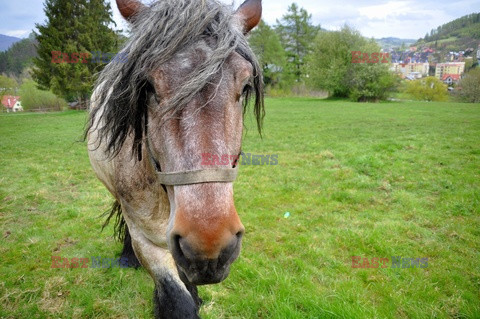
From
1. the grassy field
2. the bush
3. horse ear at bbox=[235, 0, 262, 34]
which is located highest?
the bush

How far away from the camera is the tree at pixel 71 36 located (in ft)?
77.3

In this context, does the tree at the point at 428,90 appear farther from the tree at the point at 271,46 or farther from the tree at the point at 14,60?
the tree at the point at 14,60

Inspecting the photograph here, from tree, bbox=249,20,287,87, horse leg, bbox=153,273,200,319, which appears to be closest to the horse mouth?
horse leg, bbox=153,273,200,319

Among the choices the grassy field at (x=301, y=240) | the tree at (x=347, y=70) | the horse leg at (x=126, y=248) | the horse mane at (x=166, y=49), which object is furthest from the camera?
the tree at (x=347, y=70)

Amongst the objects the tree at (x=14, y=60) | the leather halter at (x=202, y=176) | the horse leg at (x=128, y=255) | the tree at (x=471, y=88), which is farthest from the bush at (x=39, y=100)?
the tree at (x=471, y=88)

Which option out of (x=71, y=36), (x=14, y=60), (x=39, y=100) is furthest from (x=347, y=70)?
(x=14, y=60)

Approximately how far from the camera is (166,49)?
5.06ft

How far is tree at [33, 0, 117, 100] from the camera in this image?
23562 mm

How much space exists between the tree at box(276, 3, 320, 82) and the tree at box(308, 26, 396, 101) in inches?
397

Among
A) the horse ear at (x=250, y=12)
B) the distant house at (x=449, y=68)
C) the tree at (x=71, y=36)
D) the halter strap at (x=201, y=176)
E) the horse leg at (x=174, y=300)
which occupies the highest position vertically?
the distant house at (x=449, y=68)

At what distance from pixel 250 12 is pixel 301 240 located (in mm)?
3297

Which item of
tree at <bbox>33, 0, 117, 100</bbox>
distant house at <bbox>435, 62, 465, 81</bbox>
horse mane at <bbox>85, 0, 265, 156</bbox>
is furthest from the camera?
distant house at <bbox>435, 62, 465, 81</bbox>

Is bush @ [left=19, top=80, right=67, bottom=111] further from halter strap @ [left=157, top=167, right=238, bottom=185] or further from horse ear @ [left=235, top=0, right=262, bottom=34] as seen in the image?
halter strap @ [left=157, top=167, right=238, bottom=185]

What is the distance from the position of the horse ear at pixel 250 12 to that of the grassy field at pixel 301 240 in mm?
2078
